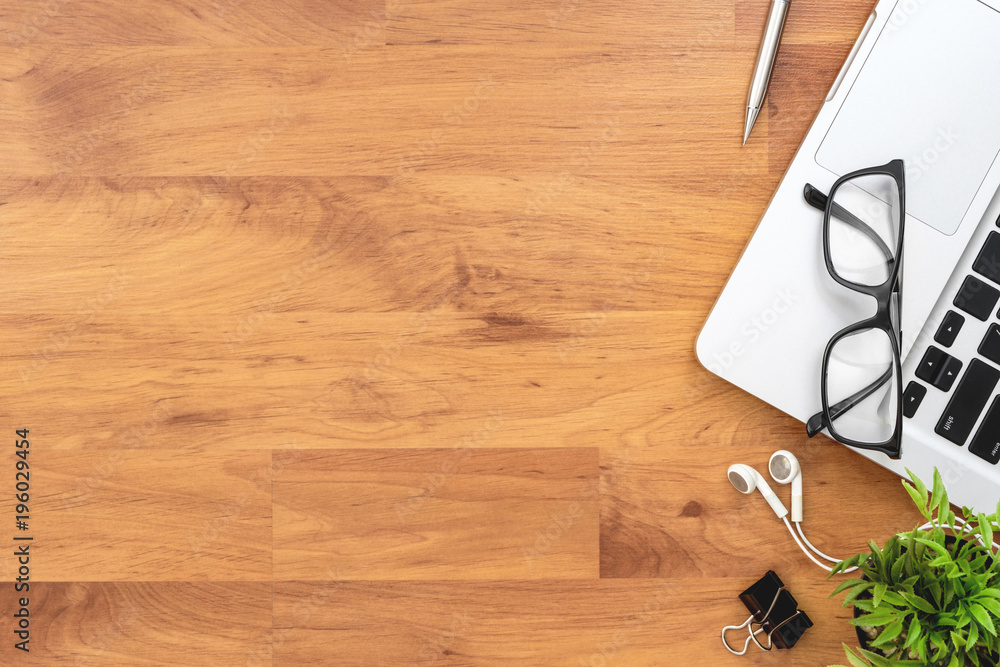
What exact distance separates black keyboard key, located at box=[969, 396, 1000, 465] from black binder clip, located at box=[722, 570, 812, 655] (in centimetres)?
28

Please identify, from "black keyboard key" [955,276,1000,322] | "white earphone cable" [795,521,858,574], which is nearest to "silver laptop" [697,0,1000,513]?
"black keyboard key" [955,276,1000,322]

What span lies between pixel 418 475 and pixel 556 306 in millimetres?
277

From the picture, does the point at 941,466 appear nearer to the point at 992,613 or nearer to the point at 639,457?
the point at 992,613

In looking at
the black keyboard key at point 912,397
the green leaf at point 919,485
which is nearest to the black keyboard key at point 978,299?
the black keyboard key at point 912,397

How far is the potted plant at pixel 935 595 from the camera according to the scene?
2.02 feet

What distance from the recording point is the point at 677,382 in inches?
32.9

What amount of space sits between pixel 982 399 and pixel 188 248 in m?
0.97

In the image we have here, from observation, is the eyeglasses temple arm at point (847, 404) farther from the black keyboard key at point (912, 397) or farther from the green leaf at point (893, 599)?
the green leaf at point (893, 599)

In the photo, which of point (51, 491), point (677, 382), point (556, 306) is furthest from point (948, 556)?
point (51, 491)

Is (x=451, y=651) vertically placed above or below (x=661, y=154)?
below

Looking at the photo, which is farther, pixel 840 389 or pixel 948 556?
pixel 840 389

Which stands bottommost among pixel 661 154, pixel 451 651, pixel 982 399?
pixel 451 651

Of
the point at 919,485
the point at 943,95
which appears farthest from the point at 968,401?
the point at 943,95

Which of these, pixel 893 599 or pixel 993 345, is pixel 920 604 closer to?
pixel 893 599
